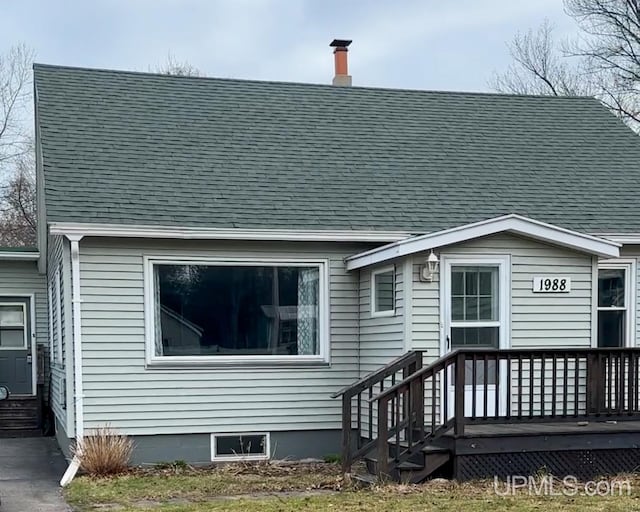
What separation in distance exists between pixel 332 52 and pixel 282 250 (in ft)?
22.4

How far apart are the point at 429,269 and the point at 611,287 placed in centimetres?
324

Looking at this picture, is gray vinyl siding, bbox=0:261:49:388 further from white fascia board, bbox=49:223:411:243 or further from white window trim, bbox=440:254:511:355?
white window trim, bbox=440:254:511:355

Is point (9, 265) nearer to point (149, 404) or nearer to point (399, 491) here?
point (149, 404)

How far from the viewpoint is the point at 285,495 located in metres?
8.08

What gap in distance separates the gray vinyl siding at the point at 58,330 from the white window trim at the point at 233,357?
1012mm

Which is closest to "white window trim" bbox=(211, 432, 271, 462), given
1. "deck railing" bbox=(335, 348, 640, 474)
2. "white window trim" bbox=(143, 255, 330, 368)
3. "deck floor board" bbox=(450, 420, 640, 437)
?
"white window trim" bbox=(143, 255, 330, 368)

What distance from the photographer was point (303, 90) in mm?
13695

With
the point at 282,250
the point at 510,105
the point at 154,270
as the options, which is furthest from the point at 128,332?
the point at 510,105

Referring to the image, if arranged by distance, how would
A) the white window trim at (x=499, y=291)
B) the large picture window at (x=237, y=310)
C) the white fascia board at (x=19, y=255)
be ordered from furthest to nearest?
the white fascia board at (x=19, y=255) < the large picture window at (x=237, y=310) < the white window trim at (x=499, y=291)

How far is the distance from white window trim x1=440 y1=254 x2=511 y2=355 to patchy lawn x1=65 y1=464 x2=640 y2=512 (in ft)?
6.11

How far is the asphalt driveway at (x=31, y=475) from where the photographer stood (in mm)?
7887

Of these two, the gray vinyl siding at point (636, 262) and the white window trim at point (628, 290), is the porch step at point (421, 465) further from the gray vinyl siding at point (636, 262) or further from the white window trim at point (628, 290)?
the gray vinyl siding at point (636, 262)

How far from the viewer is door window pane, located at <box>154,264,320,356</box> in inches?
399

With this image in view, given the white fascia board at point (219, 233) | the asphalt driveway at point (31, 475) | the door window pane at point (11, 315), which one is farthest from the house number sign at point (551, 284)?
the door window pane at point (11, 315)
